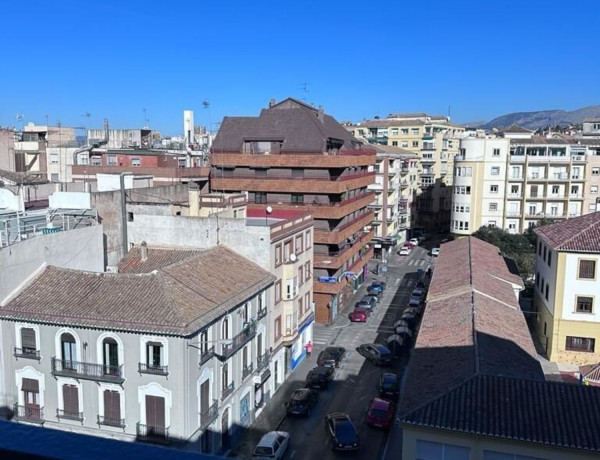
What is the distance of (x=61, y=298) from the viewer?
26125 mm

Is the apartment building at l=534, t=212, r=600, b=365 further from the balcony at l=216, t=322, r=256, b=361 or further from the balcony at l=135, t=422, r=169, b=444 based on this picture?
the balcony at l=135, t=422, r=169, b=444

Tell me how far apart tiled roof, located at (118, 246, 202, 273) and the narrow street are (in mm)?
10454

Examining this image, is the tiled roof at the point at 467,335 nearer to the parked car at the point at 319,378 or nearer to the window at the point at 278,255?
the parked car at the point at 319,378

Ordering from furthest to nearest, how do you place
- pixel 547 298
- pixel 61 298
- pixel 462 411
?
pixel 547 298 < pixel 61 298 < pixel 462 411

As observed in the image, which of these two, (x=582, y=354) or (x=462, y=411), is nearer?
(x=462, y=411)

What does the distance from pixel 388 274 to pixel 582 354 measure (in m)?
33.4

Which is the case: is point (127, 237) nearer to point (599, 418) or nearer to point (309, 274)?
point (309, 274)

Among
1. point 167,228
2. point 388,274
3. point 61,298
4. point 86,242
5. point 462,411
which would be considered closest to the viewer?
point 462,411

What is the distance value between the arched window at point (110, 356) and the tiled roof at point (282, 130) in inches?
1267

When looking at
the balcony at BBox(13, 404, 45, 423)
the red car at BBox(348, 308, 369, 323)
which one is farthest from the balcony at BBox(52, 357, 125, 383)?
the red car at BBox(348, 308, 369, 323)

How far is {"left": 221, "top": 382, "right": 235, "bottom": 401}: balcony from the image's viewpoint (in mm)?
27594

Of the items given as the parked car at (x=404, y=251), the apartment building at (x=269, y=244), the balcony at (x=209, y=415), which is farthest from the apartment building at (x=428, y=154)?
the balcony at (x=209, y=415)

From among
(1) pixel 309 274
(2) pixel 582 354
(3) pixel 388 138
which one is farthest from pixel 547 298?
(3) pixel 388 138

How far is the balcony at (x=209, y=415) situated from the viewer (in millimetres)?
25344
